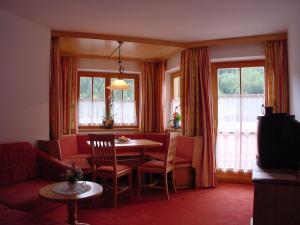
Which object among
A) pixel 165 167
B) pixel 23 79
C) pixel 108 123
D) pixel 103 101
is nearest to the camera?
pixel 23 79

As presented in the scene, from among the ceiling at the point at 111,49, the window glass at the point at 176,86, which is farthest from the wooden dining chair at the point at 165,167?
the ceiling at the point at 111,49

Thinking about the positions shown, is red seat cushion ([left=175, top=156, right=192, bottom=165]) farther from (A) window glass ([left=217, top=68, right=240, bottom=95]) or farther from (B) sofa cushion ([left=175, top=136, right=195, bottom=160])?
(A) window glass ([left=217, top=68, right=240, bottom=95])

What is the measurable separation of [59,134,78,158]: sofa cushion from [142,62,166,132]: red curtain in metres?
1.57

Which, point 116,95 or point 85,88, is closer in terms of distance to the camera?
point 85,88

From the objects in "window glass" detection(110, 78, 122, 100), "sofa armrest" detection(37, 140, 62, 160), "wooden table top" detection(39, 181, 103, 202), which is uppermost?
"window glass" detection(110, 78, 122, 100)

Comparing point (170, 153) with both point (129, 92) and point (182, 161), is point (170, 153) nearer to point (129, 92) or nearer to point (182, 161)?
point (182, 161)

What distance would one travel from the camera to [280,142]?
9.25ft

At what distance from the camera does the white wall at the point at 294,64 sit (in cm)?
357

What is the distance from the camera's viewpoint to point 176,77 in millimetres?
5965

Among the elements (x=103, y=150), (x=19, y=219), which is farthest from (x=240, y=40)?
(x=19, y=219)

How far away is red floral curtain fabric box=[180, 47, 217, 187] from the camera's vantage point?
4.70 m

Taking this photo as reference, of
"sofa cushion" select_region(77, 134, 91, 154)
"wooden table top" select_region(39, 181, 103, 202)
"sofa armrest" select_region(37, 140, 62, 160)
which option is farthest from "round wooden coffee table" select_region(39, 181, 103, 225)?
"sofa cushion" select_region(77, 134, 91, 154)

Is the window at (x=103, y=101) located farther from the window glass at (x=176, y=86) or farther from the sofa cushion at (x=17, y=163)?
the sofa cushion at (x=17, y=163)

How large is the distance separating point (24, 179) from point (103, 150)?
108cm
